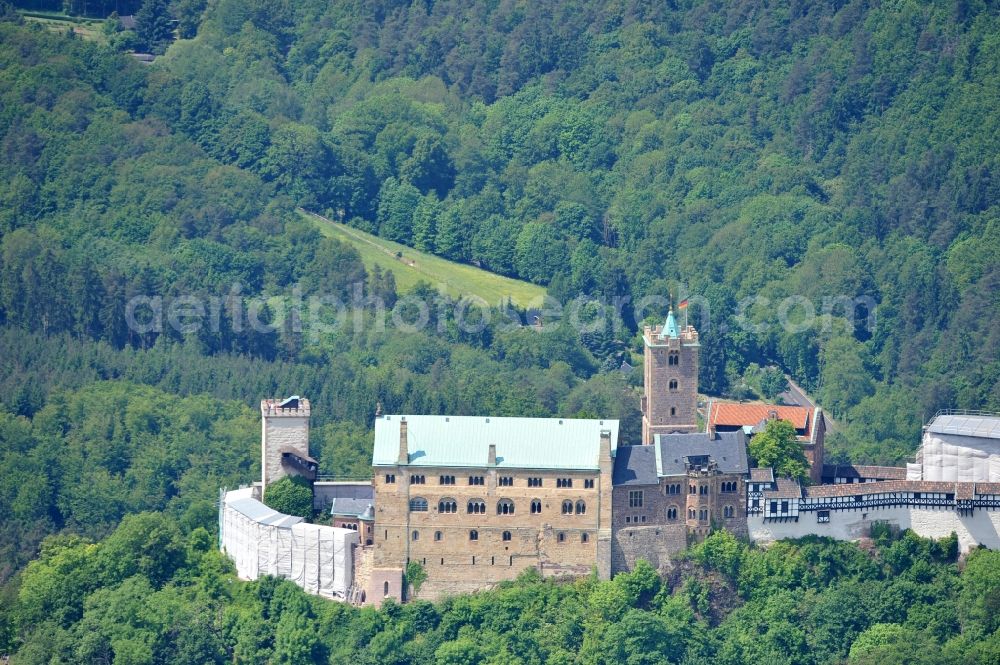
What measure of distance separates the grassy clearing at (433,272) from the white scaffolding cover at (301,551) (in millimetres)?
63163

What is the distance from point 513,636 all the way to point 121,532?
18907mm

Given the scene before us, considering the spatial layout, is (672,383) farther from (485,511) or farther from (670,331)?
(485,511)

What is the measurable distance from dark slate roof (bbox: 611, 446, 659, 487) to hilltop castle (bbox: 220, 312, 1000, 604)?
2.2 inches

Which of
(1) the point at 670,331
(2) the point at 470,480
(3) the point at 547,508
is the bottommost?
(3) the point at 547,508

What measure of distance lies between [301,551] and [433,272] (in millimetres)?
70143

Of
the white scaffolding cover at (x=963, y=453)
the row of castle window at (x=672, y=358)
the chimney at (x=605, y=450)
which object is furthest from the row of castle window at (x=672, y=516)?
the white scaffolding cover at (x=963, y=453)

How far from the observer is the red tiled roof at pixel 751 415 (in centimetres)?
12394

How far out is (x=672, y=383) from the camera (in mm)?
123250

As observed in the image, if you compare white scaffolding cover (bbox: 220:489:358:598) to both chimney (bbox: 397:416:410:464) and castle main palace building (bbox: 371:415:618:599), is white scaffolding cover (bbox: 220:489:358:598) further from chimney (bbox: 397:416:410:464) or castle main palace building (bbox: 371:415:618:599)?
chimney (bbox: 397:416:410:464)

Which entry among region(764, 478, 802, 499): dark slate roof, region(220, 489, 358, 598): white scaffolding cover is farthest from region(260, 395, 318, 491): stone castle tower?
region(764, 478, 802, 499): dark slate roof

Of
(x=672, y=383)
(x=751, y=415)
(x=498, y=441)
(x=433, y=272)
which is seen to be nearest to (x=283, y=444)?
(x=498, y=441)

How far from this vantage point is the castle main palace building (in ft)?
386

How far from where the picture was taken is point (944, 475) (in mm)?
124188

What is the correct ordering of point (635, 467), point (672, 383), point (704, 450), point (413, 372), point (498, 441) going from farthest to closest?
point (413, 372)
point (672, 383)
point (498, 441)
point (704, 450)
point (635, 467)
